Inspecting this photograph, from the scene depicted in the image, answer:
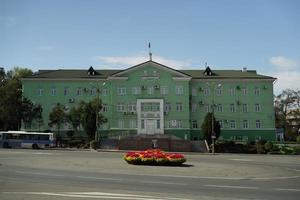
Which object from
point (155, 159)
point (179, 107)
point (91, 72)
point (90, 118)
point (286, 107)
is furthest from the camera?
point (286, 107)

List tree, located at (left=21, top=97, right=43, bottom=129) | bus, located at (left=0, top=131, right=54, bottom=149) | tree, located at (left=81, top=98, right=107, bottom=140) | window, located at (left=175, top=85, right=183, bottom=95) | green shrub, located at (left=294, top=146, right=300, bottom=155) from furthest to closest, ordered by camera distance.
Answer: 1. window, located at (left=175, top=85, right=183, bottom=95)
2. tree, located at (left=21, top=97, right=43, bottom=129)
3. tree, located at (left=81, top=98, right=107, bottom=140)
4. green shrub, located at (left=294, top=146, right=300, bottom=155)
5. bus, located at (left=0, top=131, right=54, bottom=149)

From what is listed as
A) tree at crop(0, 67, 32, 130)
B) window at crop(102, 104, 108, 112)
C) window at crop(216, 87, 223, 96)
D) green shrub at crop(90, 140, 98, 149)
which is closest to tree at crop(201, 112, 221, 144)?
window at crop(216, 87, 223, 96)

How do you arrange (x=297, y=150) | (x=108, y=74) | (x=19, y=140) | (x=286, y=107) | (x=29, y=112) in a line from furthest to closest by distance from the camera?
(x=286, y=107), (x=108, y=74), (x=29, y=112), (x=297, y=150), (x=19, y=140)

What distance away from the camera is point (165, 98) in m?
72.9

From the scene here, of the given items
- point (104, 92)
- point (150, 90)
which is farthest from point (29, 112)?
point (150, 90)

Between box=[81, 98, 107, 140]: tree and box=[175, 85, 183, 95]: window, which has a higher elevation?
box=[175, 85, 183, 95]: window

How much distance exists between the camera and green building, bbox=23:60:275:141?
7262 centimetres

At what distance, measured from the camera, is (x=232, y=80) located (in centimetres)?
7500

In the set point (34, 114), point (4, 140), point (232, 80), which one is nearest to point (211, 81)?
point (232, 80)

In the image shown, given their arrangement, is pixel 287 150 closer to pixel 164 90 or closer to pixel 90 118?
pixel 164 90

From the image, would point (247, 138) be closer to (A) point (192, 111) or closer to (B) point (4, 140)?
(A) point (192, 111)

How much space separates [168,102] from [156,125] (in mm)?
4489

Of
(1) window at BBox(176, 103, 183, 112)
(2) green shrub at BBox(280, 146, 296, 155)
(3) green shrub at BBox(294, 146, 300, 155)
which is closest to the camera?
(3) green shrub at BBox(294, 146, 300, 155)

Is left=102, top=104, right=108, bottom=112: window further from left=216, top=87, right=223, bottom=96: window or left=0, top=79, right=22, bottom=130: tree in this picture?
left=216, top=87, right=223, bottom=96: window
